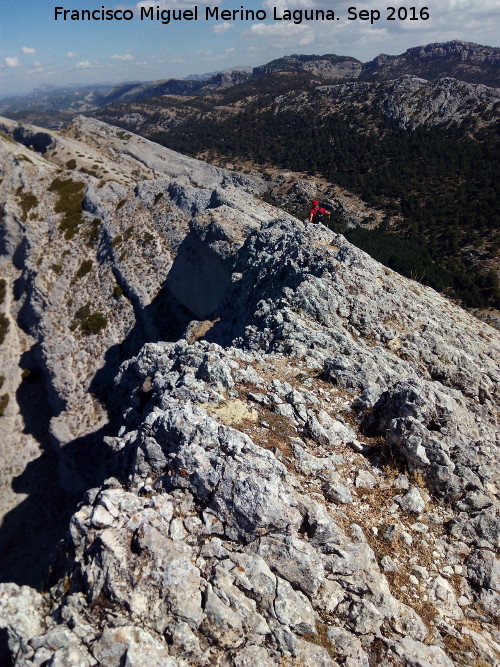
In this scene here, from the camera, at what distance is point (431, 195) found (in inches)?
5561

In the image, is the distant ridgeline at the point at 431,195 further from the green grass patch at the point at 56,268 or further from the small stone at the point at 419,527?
the small stone at the point at 419,527

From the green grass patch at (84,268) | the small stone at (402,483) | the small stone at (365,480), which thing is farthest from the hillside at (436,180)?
the small stone at (365,480)

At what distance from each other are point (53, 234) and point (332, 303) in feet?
183

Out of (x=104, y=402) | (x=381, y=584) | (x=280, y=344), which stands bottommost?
(x=104, y=402)

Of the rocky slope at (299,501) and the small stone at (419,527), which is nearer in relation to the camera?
the rocky slope at (299,501)

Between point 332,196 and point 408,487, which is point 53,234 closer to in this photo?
point 408,487

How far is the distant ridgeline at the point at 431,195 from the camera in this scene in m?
99.4

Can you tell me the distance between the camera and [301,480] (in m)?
12.3

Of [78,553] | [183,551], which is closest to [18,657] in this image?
[78,553]

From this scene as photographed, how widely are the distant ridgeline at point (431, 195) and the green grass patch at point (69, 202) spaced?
247ft

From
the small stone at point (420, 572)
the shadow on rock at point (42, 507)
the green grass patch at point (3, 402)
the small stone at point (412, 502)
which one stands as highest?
the small stone at point (412, 502)

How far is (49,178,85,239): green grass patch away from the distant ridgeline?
7540cm

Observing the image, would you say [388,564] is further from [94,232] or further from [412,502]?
[94,232]

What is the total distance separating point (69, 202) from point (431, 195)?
4903 inches
